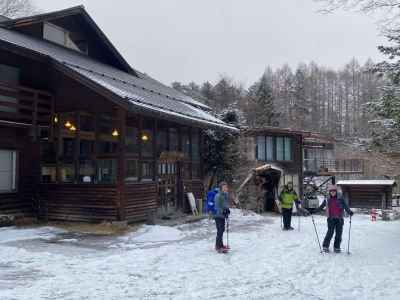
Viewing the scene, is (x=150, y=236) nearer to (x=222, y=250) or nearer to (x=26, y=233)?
(x=222, y=250)

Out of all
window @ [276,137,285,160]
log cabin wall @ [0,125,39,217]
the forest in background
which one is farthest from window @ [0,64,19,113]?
the forest in background

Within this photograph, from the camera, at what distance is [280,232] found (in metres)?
13.8

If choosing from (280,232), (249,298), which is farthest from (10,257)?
(280,232)

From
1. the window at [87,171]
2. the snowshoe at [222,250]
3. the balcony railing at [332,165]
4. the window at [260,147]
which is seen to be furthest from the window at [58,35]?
the balcony railing at [332,165]

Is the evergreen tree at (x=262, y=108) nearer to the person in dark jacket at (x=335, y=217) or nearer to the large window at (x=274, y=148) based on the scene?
the large window at (x=274, y=148)

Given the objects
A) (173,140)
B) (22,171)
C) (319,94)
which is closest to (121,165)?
(22,171)

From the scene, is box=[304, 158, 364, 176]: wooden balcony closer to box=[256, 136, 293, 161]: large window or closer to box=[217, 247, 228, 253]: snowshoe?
box=[256, 136, 293, 161]: large window

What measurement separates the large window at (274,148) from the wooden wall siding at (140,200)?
15010 mm

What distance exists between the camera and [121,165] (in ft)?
45.1

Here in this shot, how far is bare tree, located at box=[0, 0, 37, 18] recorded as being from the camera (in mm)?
35906

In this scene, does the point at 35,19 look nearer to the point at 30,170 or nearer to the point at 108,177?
the point at 30,170

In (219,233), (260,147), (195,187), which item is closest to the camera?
(219,233)

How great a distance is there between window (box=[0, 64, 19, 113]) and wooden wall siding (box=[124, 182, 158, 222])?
468 cm

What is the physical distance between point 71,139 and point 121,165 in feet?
7.60
